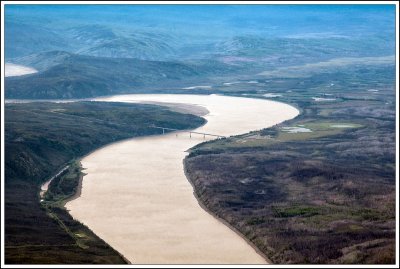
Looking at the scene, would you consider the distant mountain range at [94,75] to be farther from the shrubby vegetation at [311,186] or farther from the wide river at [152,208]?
the shrubby vegetation at [311,186]

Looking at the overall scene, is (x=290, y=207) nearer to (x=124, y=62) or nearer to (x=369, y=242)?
(x=369, y=242)

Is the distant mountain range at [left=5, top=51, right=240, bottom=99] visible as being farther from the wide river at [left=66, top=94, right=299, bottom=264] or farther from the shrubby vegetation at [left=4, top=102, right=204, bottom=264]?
the wide river at [left=66, top=94, right=299, bottom=264]

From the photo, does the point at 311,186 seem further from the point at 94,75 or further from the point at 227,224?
the point at 94,75

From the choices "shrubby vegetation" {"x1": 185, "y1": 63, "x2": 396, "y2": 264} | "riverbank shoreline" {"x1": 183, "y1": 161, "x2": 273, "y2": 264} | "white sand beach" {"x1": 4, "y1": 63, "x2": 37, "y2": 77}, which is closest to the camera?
"shrubby vegetation" {"x1": 185, "y1": 63, "x2": 396, "y2": 264}

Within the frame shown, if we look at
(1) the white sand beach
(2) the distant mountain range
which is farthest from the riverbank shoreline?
(1) the white sand beach

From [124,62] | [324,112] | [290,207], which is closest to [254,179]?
[290,207]

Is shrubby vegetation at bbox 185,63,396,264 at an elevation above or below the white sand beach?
above

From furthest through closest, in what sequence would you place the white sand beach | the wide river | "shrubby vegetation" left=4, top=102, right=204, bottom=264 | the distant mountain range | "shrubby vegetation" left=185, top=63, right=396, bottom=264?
1. the white sand beach
2. the distant mountain range
3. the wide river
4. "shrubby vegetation" left=185, top=63, right=396, bottom=264
5. "shrubby vegetation" left=4, top=102, right=204, bottom=264

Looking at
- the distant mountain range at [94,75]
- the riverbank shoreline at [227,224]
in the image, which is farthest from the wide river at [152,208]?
the distant mountain range at [94,75]
